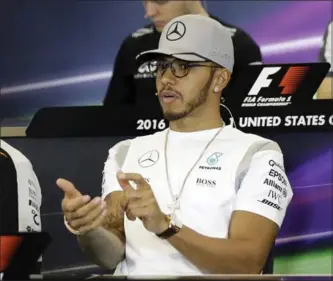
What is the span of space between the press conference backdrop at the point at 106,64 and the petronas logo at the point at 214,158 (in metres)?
0.42

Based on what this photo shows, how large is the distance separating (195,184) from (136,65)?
0.62m

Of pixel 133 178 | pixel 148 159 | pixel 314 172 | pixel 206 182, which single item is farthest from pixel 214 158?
pixel 314 172

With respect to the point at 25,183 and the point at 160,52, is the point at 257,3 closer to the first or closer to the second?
the point at 160,52

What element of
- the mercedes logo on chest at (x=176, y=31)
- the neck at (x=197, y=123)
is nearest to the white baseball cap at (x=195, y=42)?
the mercedes logo on chest at (x=176, y=31)

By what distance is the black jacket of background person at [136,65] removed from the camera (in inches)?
87.8

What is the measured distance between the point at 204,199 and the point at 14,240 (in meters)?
0.54

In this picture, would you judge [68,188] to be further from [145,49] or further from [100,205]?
[145,49]

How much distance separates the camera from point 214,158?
1.75 meters

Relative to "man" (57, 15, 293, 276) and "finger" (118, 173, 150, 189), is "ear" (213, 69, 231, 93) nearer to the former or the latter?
"man" (57, 15, 293, 276)

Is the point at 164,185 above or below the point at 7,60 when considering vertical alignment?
below

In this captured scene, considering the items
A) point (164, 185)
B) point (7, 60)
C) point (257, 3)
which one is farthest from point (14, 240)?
point (257, 3)

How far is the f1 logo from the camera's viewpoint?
213 cm

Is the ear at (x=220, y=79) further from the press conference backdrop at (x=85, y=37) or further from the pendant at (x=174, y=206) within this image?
the press conference backdrop at (x=85, y=37)

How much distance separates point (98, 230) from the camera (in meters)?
1.62
